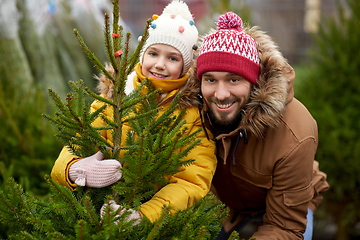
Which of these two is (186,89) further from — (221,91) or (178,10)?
(178,10)

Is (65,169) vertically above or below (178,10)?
below

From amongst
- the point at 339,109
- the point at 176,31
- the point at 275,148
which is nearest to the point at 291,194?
the point at 275,148

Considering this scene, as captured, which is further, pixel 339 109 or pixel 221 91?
pixel 339 109

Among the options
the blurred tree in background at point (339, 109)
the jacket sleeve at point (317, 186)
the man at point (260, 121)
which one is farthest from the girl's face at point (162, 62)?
the blurred tree in background at point (339, 109)

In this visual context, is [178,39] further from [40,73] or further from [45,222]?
[40,73]

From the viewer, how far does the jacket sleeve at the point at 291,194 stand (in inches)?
82.6

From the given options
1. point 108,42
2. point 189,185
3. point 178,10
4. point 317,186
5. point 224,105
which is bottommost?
point 317,186

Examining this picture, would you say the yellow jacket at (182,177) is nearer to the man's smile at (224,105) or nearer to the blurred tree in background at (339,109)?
the man's smile at (224,105)

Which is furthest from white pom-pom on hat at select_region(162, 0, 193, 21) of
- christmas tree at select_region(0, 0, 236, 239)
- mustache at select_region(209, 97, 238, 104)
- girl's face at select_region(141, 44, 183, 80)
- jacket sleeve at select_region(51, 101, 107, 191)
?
jacket sleeve at select_region(51, 101, 107, 191)

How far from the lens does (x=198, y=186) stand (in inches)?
73.0

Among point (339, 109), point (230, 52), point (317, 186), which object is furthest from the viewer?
point (339, 109)

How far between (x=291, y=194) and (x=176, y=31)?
1285 millimetres

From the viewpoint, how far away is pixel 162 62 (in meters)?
2.17

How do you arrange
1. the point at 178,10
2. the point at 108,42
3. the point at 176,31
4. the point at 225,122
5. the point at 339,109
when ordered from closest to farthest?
the point at 108,42 → the point at 225,122 → the point at 176,31 → the point at 178,10 → the point at 339,109
